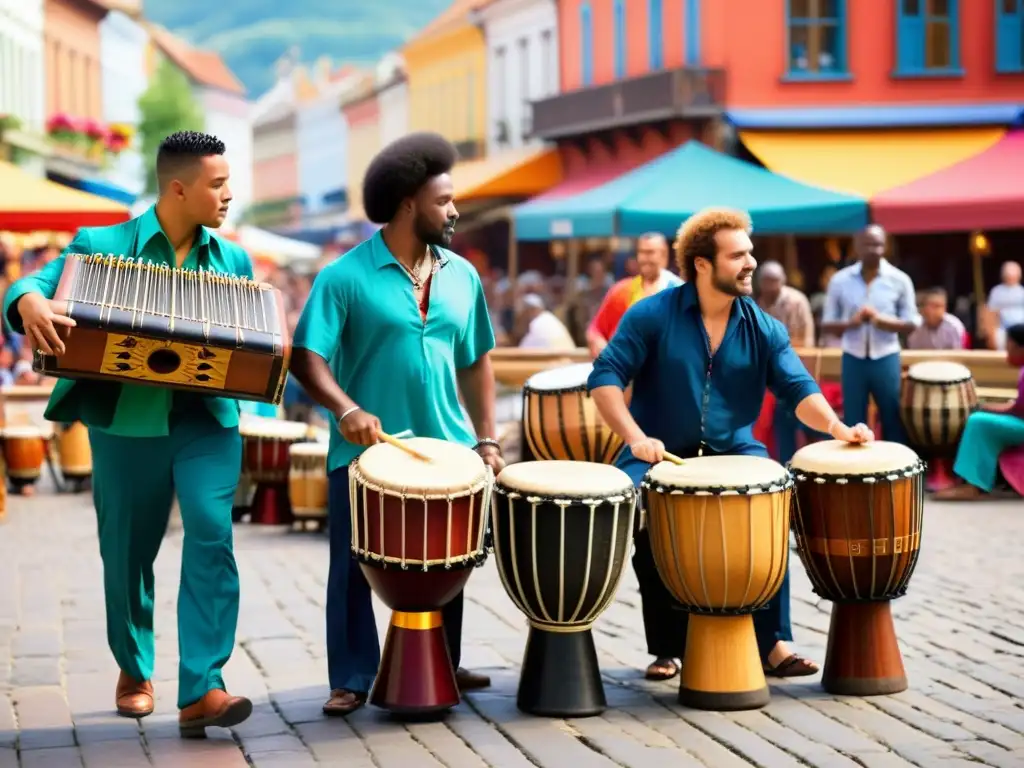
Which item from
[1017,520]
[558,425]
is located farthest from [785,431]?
[558,425]

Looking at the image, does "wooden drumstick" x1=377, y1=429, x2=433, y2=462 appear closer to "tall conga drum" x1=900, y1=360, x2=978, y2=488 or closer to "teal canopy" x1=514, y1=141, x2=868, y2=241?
"tall conga drum" x1=900, y1=360, x2=978, y2=488

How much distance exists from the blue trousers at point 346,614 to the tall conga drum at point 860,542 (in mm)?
1554

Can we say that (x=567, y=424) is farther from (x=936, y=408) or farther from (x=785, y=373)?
(x=936, y=408)

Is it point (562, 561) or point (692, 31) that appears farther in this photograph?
point (692, 31)

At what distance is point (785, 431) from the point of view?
14.8 m

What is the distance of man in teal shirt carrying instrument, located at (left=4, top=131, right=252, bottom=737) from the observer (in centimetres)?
639

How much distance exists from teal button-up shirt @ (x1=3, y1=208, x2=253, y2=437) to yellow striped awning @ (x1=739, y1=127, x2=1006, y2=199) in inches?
784

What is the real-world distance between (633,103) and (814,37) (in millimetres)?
3504

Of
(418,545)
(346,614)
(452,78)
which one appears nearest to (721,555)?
(418,545)

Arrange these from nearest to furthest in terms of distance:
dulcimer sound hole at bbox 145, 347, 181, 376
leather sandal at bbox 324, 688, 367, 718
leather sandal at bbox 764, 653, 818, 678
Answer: dulcimer sound hole at bbox 145, 347, 181, 376 → leather sandal at bbox 324, 688, 367, 718 → leather sandal at bbox 764, 653, 818, 678

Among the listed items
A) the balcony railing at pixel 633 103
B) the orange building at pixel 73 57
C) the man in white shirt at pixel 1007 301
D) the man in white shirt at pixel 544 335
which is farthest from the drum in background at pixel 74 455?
the orange building at pixel 73 57

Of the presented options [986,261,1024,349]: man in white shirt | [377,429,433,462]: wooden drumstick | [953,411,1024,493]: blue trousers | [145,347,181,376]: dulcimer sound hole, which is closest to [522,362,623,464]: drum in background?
[953,411,1024,493]: blue trousers

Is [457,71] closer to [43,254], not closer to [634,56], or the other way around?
[634,56]

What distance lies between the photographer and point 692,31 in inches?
1256
